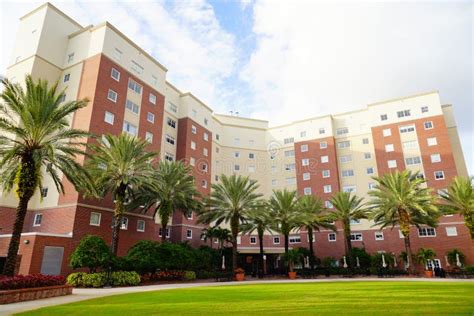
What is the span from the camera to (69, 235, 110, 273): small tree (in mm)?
24469

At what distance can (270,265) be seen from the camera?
53.3 metres

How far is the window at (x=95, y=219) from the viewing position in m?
31.0

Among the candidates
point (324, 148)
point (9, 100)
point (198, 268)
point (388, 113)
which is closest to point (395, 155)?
point (388, 113)

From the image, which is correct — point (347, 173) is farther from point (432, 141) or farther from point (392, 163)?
point (432, 141)

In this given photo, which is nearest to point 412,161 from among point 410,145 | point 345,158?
point 410,145

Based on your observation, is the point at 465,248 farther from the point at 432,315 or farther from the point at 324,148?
the point at 432,315

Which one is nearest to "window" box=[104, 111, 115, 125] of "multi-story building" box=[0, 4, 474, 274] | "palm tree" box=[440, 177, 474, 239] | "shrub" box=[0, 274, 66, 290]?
"multi-story building" box=[0, 4, 474, 274]

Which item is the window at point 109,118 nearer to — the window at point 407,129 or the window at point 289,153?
the window at point 289,153

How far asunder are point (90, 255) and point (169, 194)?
10.9m

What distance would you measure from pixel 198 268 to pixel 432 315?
101 ft

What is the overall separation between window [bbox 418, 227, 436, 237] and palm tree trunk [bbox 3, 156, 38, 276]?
157 feet

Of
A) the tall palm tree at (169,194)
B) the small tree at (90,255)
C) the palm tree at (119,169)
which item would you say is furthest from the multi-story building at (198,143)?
the palm tree at (119,169)

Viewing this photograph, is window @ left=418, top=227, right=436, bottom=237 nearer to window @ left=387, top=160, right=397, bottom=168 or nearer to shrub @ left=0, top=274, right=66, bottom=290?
window @ left=387, top=160, right=397, bottom=168

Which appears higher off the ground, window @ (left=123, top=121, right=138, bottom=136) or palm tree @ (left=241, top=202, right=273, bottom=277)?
window @ (left=123, top=121, right=138, bottom=136)
